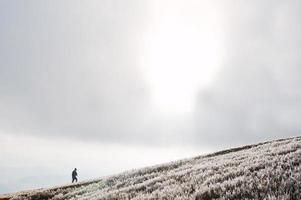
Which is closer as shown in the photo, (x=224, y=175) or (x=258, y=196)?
(x=258, y=196)

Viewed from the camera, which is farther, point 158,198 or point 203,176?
point 203,176

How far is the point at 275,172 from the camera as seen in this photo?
13172 mm

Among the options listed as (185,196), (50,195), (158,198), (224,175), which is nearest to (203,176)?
(224,175)

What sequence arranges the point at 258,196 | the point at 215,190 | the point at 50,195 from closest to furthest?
1. the point at 258,196
2. the point at 215,190
3. the point at 50,195

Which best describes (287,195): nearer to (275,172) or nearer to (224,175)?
Answer: (275,172)

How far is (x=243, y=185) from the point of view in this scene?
11977 millimetres

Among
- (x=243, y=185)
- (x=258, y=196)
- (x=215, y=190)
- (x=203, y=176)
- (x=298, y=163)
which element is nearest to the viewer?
(x=258, y=196)

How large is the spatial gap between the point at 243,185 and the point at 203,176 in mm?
5516

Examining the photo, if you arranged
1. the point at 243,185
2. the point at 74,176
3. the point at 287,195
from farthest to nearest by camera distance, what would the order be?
the point at 74,176 → the point at 243,185 → the point at 287,195

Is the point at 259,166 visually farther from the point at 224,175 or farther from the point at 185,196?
the point at 185,196

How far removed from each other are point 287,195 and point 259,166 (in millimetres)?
5892

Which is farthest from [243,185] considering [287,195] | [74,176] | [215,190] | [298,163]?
[74,176]

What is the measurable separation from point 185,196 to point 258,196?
117 inches

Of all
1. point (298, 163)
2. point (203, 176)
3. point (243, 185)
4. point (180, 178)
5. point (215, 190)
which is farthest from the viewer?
point (180, 178)
